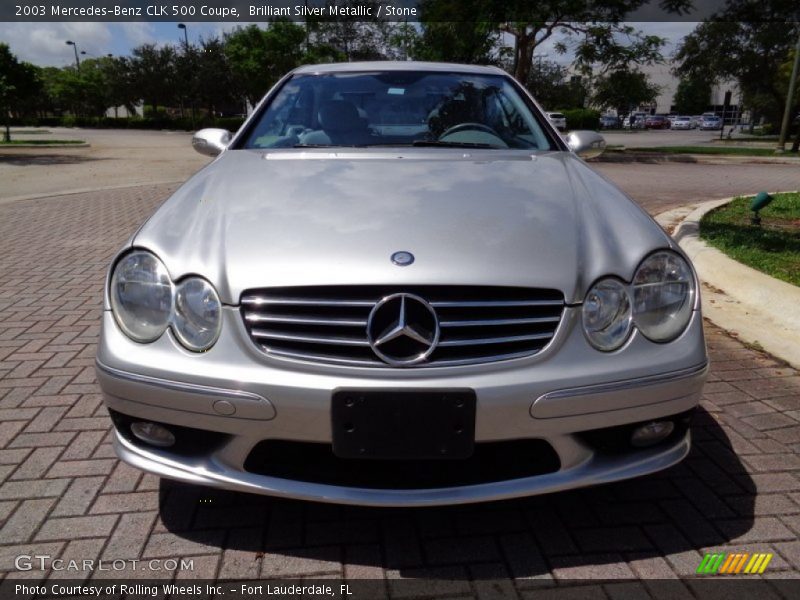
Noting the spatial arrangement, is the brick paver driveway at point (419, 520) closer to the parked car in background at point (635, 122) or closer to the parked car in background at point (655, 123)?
the parked car in background at point (635, 122)

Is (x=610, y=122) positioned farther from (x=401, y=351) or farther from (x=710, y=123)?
(x=401, y=351)

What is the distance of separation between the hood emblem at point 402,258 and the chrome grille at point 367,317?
76mm

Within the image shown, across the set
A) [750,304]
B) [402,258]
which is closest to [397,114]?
[402,258]

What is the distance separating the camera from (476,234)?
201 centimetres

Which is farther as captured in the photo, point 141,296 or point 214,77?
point 214,77

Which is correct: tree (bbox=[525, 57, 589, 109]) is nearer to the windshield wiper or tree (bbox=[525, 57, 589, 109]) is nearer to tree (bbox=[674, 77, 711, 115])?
tree (bbox=[674, 77, 711, 115])

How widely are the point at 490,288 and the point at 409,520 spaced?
0.87m

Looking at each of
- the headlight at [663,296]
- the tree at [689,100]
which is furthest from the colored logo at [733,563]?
the tree at [689,100]

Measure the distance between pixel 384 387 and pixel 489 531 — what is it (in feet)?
2.37

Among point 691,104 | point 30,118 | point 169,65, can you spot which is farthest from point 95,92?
point 691,104

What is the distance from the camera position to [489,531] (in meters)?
2.12

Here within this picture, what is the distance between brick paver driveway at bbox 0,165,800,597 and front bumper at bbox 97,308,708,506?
0.28m

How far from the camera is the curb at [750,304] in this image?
12.4 ft

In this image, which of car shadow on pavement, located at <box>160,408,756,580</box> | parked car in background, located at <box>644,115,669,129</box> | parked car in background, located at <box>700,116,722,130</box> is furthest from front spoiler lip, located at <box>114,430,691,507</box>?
parked car in background, located at <box>700,116,722,130</box>
